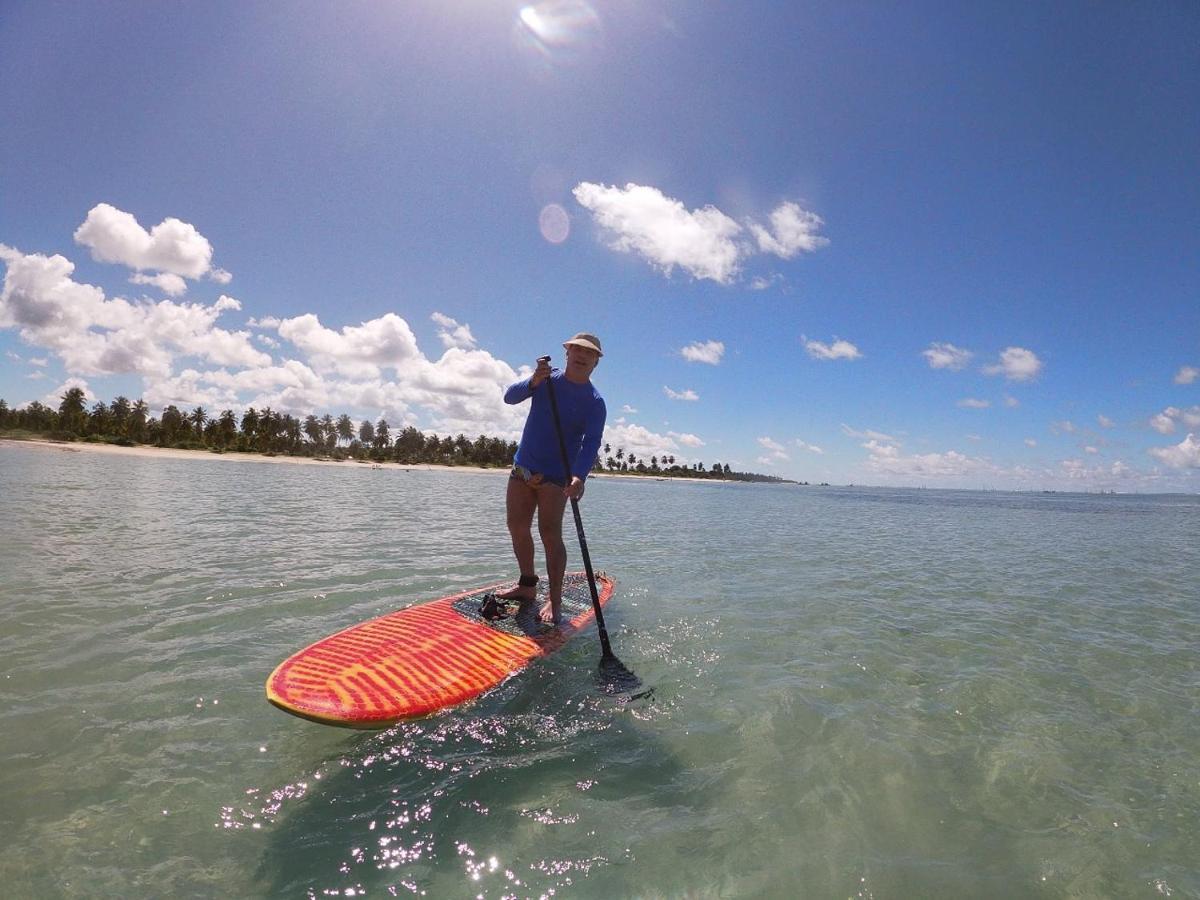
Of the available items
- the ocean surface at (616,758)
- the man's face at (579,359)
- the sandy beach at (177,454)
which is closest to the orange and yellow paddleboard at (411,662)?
the ocean surface at (616,758)

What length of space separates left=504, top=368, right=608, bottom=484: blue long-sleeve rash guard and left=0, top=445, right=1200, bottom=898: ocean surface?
92.5 inches

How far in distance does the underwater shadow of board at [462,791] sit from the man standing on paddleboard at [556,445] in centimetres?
217

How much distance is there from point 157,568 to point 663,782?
9.47m

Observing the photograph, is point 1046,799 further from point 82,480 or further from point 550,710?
point 82,480

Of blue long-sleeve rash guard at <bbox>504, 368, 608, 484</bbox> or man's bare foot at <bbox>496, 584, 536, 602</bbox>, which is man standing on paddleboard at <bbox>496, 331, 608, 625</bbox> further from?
man's bare foot at <bbox>496, 584, 536, 602</bbox>

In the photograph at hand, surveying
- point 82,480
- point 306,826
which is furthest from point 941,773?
point 82,480

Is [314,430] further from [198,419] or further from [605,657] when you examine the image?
[605,657]

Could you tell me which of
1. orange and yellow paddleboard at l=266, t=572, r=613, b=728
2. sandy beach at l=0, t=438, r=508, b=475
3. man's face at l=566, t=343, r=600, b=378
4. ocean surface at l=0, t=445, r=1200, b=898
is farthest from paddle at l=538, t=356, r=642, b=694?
sandy beach at l=0, t=438, r=508, b=475

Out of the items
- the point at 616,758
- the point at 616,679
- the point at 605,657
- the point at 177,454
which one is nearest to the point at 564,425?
the point at 605,657

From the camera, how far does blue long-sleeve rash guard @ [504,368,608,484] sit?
6.57 meters

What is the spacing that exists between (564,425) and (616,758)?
12.4 feet

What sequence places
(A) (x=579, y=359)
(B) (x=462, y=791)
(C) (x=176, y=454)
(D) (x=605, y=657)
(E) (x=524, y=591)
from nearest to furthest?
(B) (x=462, y=791)
(D) (x=605, y=657)
(A) (x=579, y=359)
(E) (x=524, y=591)
(C) (x=176, y=454)

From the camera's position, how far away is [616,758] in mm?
4160

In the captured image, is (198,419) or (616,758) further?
(198,419)
